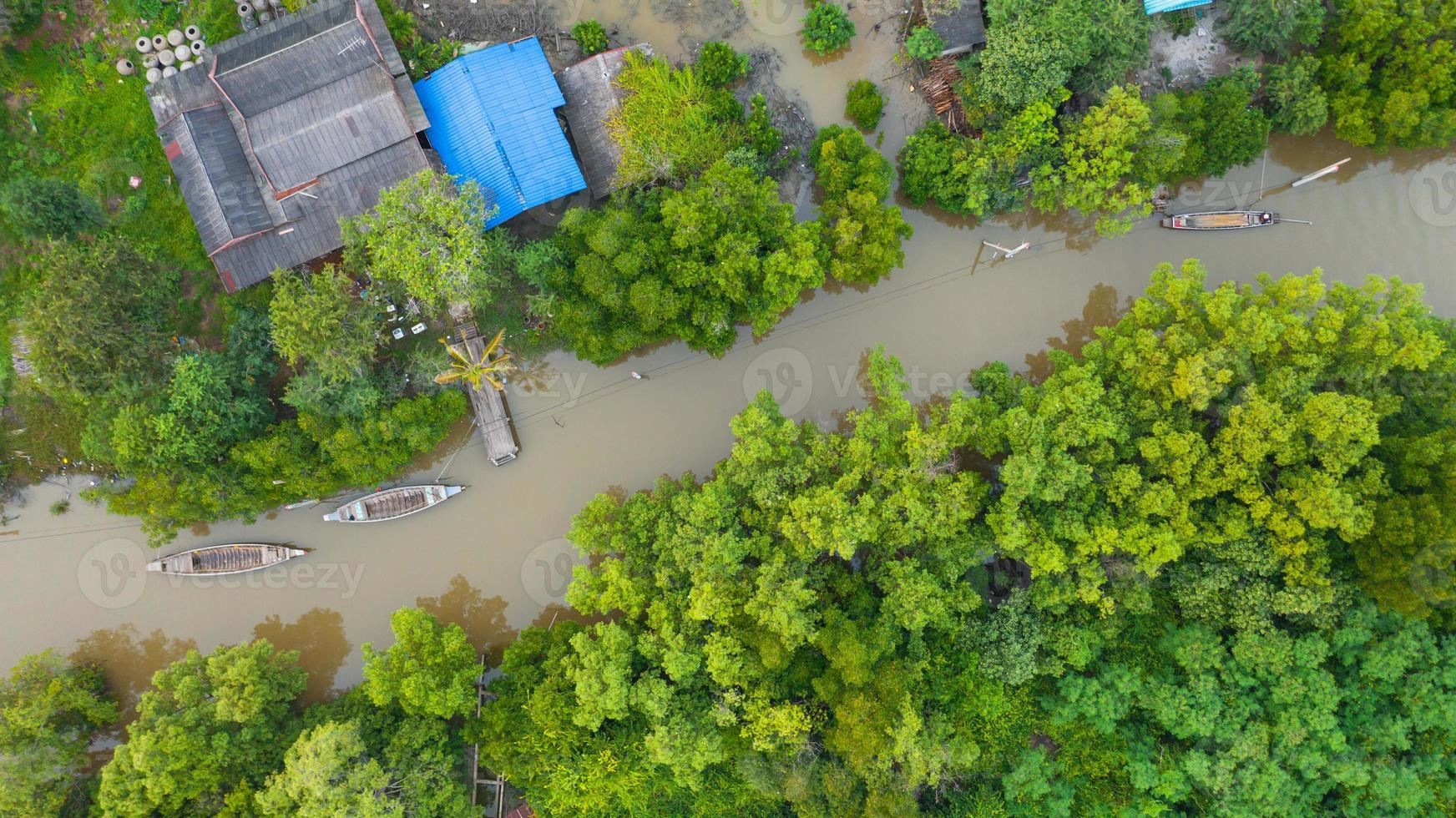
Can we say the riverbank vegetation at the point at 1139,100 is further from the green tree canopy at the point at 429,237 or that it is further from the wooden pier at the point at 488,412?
the wooden pier at the point at 488,412

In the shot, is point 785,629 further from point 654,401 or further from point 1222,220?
point 1222,220

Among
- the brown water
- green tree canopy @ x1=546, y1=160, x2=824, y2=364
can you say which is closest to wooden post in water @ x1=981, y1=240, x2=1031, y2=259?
the brown water

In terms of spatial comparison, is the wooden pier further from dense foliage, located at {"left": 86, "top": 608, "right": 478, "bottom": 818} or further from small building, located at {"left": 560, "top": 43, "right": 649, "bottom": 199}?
small building, located at {"left": 560, "top": 43, "right": 649, "bottom": 199}

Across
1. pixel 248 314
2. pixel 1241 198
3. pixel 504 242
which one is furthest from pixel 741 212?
pixel 1241 198

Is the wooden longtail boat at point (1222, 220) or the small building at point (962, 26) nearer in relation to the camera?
the small building at point (962, 26)

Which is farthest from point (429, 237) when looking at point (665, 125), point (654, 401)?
point (654, 401)

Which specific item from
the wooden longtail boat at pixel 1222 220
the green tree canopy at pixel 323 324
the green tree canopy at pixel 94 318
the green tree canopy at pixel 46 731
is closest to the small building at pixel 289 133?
the green tree canopy at pixel 323 324
